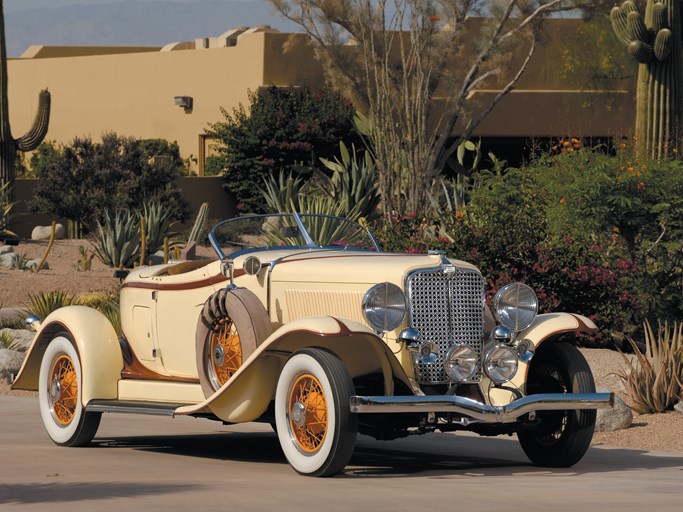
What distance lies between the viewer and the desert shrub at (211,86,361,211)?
38125 mm

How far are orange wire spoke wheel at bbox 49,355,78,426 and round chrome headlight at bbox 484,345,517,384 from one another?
3.37 meters

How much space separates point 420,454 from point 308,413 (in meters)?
1.94

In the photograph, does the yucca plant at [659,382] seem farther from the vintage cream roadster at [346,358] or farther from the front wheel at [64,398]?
the front wheel at [64,398]

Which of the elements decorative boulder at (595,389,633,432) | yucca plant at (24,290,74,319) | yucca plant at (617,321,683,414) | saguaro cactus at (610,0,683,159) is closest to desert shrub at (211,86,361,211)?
saguaro cactus at (610,0,683,159)

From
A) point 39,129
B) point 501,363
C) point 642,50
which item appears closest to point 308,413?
point 501,363

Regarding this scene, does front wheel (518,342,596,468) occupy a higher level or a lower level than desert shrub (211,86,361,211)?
lower

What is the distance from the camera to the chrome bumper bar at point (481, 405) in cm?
873

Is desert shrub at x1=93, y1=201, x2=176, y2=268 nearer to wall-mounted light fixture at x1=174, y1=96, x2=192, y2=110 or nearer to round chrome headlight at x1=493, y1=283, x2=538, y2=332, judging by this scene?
round chrome headlight at x1=493, y1=283, x2=538, y2=332

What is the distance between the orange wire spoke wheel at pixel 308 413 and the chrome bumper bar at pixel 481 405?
40 centimetres

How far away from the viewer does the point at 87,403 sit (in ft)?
35.7

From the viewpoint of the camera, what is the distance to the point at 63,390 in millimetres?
11305

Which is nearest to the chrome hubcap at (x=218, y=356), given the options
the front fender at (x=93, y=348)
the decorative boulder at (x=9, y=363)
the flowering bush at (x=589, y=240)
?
the front fender at (x=93, y=348)

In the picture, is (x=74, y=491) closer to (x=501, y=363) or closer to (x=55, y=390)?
(x=501, y=363)

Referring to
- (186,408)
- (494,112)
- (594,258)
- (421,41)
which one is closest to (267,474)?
(186,408)
